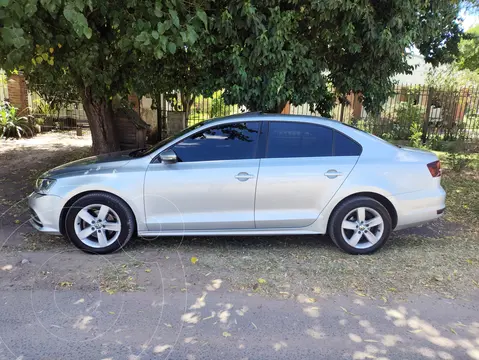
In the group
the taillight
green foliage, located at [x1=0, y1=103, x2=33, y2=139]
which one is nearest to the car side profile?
the taillight

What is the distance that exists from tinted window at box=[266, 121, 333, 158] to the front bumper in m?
2.36

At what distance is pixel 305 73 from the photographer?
5.81 m

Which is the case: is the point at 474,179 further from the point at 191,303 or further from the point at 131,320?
the point at 131,320

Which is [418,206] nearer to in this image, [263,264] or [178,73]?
[263,264]

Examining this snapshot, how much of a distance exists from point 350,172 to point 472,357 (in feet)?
6.78

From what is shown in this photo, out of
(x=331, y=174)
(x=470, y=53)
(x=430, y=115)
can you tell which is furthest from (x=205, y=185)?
(x=430, y=115)

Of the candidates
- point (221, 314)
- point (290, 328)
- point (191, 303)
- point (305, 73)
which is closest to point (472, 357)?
point (290, 328)

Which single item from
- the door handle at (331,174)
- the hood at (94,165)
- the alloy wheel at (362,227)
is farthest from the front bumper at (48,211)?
the alloy wheel at (362,227)

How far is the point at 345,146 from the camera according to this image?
4461mm

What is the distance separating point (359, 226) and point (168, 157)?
2.25m

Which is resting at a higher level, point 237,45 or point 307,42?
point 307,42

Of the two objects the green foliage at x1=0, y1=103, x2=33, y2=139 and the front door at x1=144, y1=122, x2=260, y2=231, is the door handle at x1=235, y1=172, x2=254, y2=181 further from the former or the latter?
the green foliage at x1=0, y1=103, x2=33, y2=139

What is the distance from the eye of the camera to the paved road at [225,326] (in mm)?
2904

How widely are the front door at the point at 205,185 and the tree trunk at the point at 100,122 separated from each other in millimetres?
4037
